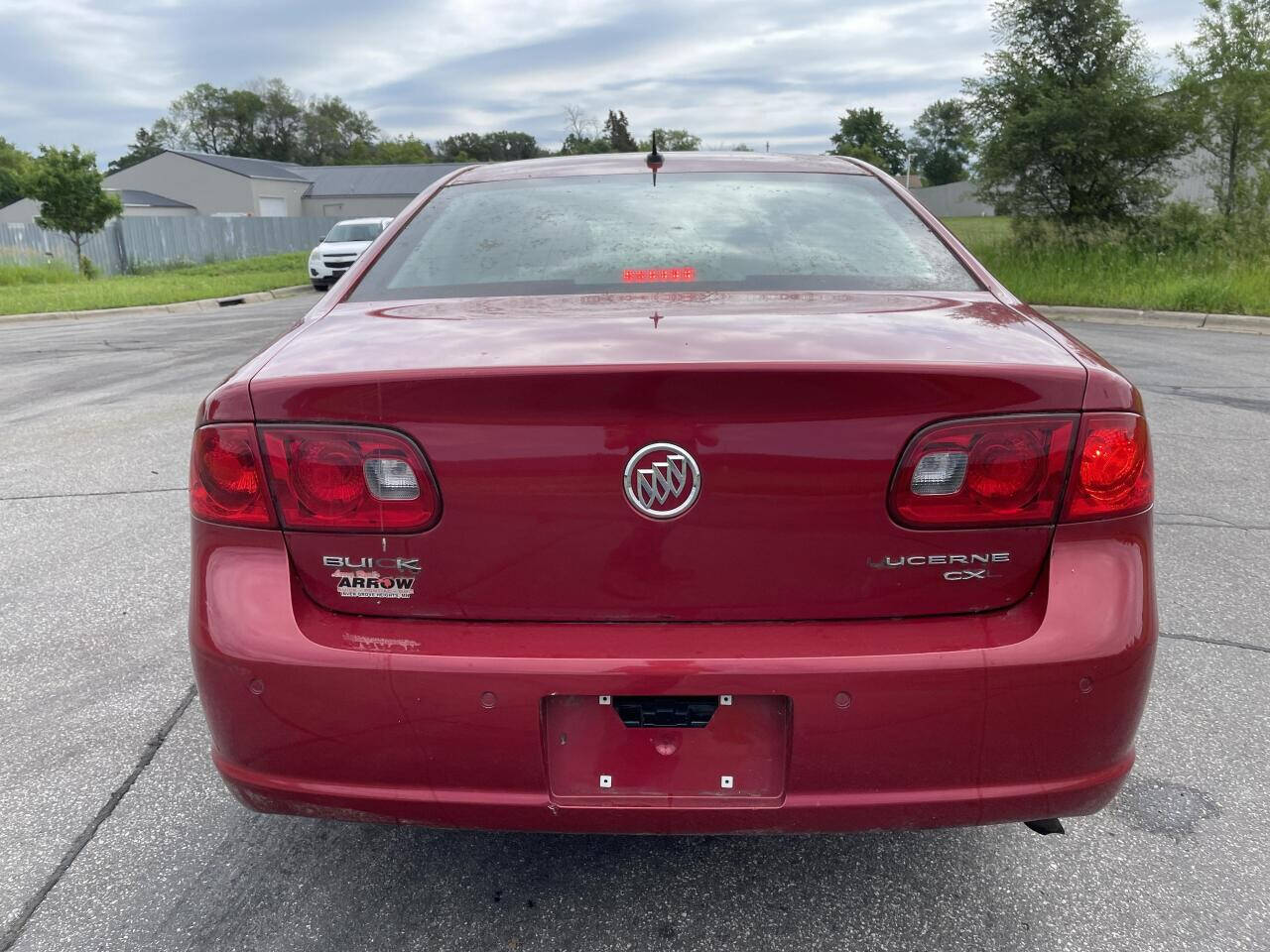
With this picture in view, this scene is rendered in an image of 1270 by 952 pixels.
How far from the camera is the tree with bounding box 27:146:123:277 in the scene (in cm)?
2750

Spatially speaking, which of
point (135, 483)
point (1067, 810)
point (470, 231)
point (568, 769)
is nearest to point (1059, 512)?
point (1067, 810)

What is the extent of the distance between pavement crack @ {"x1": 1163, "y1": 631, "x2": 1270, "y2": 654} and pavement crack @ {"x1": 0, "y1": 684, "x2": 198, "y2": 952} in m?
3.28

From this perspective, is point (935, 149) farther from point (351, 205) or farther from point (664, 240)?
Result: point (664, 240)

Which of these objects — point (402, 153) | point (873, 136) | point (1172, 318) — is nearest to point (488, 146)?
point (402, 153)

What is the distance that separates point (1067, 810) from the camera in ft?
5.92

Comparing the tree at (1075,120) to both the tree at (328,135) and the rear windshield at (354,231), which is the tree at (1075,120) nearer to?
the rear windshield at (354,231)

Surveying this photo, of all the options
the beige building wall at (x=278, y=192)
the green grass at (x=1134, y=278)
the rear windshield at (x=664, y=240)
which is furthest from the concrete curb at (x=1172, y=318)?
the beige building wall at (x=278, y=192)

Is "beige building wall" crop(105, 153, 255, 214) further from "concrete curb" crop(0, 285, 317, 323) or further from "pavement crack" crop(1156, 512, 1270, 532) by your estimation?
"pavement crack" crop(1156, 512, 1270, 532)

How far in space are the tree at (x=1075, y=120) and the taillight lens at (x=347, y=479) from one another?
17382mm

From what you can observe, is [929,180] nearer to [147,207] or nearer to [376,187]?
[376,187]

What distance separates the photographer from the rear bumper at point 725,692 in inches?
66.6

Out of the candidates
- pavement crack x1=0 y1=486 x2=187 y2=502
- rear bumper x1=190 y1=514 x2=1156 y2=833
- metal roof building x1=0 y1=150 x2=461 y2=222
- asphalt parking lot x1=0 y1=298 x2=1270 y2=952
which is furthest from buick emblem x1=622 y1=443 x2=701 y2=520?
metal roof building x1=0 y1=150 x2=461 y2=222

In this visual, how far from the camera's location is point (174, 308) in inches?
703

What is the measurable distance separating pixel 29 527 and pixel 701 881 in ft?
13.7
